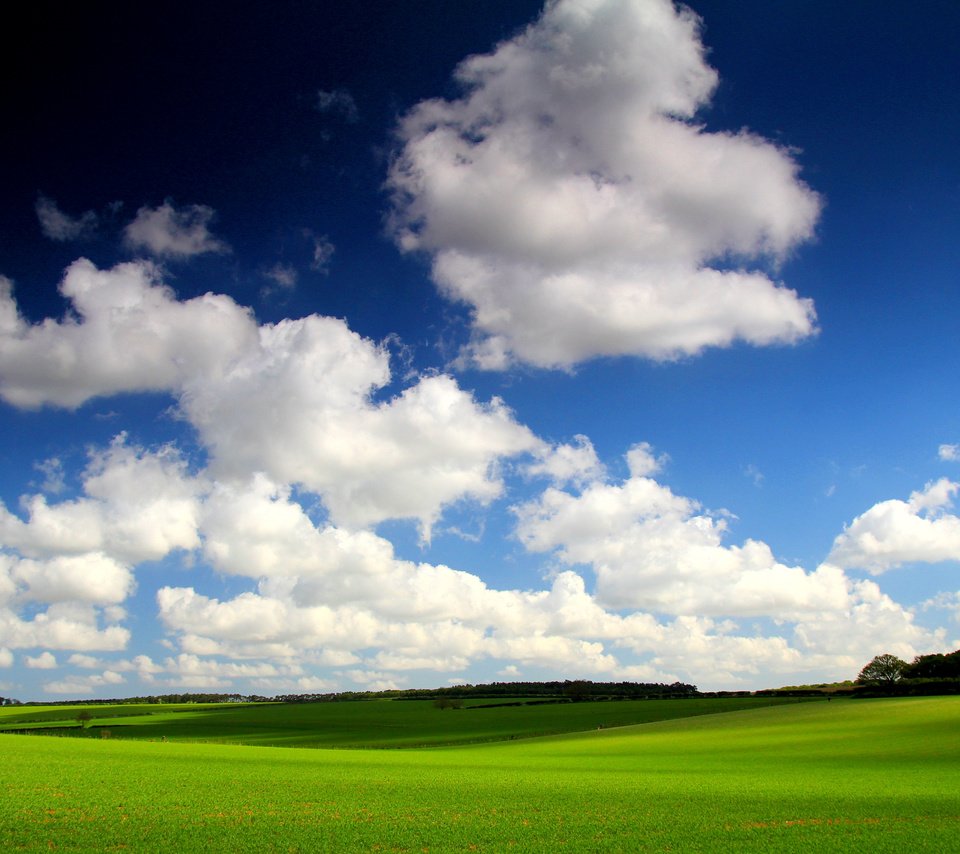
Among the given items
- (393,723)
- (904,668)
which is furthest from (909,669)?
(393,723)

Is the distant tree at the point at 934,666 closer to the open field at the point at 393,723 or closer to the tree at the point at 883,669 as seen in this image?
the tree at the point at 883,669

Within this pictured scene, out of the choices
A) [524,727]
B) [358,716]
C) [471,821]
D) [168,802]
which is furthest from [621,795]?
[358,716]

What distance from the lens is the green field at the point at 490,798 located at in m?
21.7

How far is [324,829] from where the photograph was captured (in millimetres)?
23297

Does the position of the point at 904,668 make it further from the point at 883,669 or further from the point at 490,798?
the point at 490,798

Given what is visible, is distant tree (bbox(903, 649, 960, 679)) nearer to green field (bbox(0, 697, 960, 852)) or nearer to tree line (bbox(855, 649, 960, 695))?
tree line (bbox(855, 649, 960, 695))

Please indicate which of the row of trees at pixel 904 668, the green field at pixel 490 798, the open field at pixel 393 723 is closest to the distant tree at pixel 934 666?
the row of trees at pixel 904 668

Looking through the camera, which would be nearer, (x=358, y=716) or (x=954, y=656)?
(x=358, y=716)

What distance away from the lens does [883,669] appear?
150m

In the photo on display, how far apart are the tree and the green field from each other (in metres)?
104

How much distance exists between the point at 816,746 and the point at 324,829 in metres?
44.2

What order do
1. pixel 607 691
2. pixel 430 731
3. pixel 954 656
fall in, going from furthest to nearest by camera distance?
pixel 607 691, pixel 954 656, pixel 430 731

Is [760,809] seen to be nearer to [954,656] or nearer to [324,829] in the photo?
[324,829]

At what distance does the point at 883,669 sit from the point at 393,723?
4083 inches
